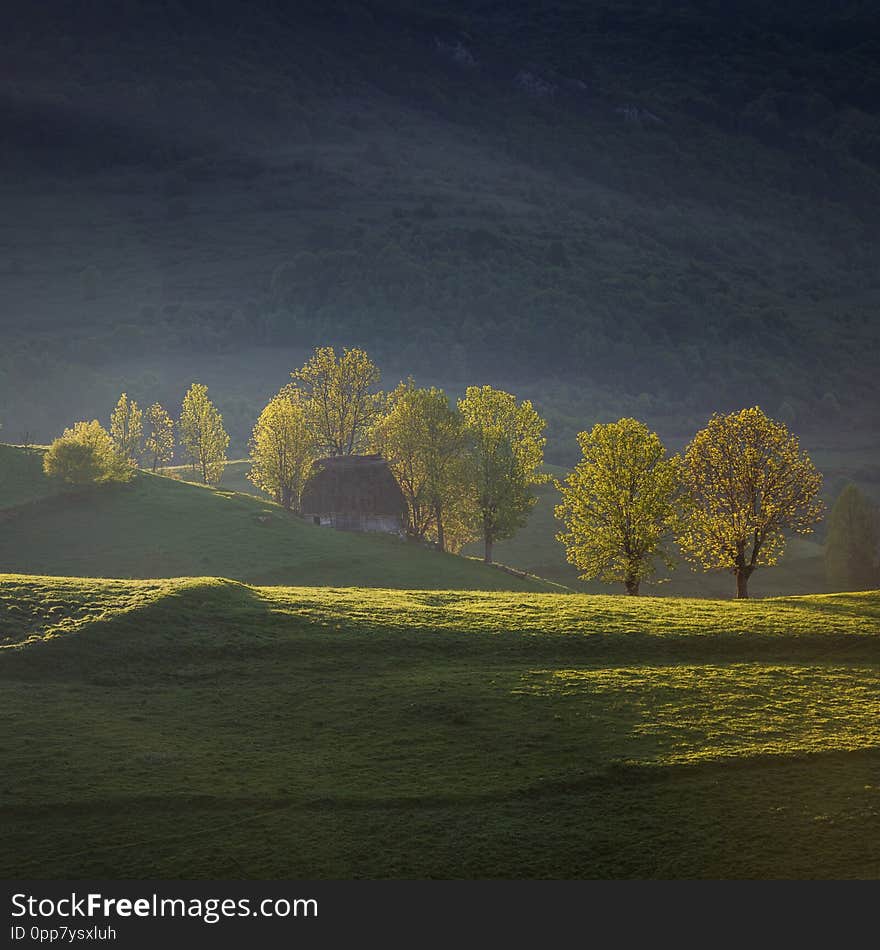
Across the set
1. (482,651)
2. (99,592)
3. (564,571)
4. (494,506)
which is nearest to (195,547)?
(494,506)

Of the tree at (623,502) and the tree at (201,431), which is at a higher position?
the tree at (201,431)

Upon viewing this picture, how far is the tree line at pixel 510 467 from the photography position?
67.2 metres

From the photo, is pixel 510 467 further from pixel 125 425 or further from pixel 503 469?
pixel 125 425

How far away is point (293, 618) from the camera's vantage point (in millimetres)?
45250

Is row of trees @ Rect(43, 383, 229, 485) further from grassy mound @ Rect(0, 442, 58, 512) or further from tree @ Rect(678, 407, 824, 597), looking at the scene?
tree @ Rect(678, 407, 824, 597)

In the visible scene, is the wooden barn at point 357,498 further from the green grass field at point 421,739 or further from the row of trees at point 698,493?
the green grass field at point 421,739

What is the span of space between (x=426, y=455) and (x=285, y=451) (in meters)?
23.4

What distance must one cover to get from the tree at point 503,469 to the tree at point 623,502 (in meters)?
24.7

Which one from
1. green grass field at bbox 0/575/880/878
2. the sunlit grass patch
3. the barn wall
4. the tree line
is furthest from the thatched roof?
the sunlit grass patch

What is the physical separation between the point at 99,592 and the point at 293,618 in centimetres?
936

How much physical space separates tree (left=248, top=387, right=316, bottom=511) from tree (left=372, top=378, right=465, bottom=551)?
47.4 feet

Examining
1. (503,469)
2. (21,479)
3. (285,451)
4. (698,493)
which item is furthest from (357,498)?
(698,493)

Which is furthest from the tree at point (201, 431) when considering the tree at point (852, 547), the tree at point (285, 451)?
the tree at point (852, 547)

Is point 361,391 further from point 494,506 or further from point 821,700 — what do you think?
point 821,700
